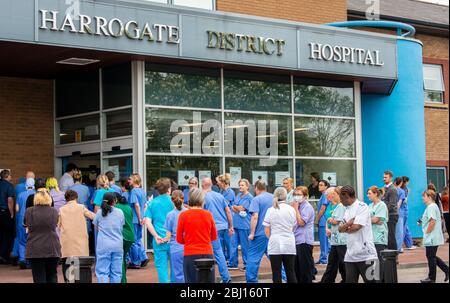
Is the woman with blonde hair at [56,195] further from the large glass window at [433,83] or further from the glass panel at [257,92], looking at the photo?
the large glass window at [433,83]

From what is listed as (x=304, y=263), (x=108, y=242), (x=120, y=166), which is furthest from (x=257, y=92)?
(x=108, y=242)

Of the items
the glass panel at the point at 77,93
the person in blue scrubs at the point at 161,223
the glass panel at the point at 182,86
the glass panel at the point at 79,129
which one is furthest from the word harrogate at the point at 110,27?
the person in blue scrubs at the point at 161,223

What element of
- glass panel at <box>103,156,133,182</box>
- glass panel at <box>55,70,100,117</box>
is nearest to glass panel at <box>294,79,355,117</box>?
glass panel at <box>103,156,133,182</box>

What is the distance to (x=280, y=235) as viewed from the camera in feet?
46.7

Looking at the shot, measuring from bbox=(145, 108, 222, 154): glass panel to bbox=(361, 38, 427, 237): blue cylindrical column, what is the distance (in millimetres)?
5587

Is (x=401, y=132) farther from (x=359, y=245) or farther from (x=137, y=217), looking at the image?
(x=359, y=245)

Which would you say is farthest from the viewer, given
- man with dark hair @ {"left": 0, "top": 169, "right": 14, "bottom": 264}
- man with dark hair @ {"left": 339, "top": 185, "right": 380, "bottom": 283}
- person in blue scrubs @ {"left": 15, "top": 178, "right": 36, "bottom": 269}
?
man with dark hair @ {"left": 0, "top": 169, "right": 14, "bottom": 264}

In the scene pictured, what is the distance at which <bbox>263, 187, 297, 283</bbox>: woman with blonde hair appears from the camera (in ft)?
46.7

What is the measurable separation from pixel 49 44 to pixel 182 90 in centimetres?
395

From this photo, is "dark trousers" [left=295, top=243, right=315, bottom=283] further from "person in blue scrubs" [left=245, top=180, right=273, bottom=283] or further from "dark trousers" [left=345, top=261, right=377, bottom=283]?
"dark trousers" [left=345, top=261, right=377, bottom=283]

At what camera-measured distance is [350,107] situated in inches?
939

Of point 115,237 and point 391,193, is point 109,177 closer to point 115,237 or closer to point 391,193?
point 115,237

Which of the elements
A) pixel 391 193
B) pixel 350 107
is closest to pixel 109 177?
pixel 391 193

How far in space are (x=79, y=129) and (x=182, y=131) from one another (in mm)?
2692
